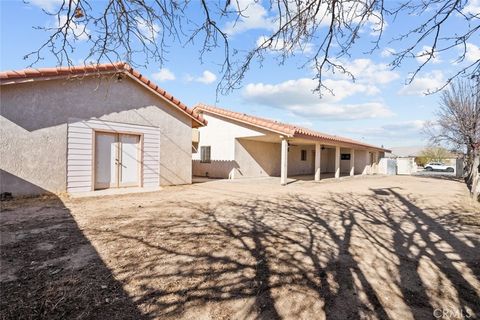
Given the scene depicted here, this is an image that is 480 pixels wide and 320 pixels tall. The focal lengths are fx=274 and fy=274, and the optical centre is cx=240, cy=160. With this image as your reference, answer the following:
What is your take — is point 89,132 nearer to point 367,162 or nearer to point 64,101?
point 64,101

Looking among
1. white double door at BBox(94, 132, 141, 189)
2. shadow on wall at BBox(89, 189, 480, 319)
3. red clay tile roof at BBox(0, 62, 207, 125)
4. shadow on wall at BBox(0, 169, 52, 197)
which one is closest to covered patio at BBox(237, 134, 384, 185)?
red clay tile roof at BBox(0, 62, 207, 125)

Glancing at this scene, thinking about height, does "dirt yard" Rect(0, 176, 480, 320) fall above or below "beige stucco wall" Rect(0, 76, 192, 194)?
below

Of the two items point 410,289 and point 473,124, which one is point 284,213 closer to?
point 410,289

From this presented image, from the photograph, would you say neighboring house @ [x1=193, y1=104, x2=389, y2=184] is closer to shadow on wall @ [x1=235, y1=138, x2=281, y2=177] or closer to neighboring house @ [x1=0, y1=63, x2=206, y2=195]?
shadow on wall @ [x1=235, y1=138, x2=281, y2=177]

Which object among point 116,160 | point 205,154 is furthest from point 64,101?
point 205,154

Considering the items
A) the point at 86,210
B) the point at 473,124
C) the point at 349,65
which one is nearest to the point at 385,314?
the point at 349,65

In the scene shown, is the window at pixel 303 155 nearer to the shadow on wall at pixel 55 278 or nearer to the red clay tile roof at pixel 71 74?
the red clay tile roof at pixel 71 74

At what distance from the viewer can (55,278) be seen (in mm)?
3168

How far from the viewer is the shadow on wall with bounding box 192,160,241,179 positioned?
16.5m

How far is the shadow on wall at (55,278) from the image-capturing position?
2.55m

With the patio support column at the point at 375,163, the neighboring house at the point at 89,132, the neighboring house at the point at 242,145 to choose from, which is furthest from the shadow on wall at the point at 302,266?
the patio support column at the point at 375,163

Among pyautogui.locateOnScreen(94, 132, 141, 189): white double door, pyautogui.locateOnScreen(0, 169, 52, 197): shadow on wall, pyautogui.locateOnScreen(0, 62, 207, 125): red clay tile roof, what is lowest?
pyautogui.locateOnScreen(0, 169, 52, 197): shadow on wall

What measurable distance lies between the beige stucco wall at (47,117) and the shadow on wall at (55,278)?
338cm

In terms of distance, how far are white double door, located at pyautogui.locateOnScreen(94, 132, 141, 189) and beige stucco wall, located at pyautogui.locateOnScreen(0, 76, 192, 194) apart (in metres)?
0.71
